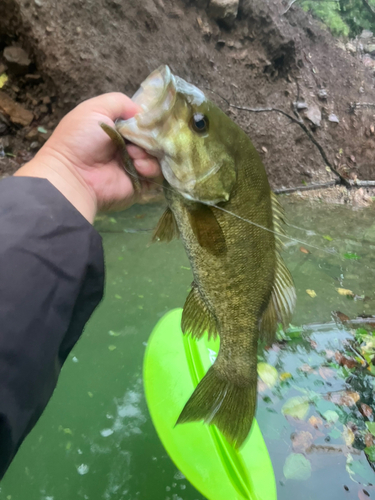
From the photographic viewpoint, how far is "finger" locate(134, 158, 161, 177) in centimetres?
98

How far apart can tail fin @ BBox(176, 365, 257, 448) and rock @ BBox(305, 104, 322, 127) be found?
170 inches

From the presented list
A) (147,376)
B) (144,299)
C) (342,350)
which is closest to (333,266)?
(342,350)

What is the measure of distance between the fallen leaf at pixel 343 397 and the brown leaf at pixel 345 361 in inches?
7.5

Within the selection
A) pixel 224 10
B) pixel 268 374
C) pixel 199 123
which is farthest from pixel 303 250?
pixel 224 10

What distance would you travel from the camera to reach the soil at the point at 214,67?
3027mm

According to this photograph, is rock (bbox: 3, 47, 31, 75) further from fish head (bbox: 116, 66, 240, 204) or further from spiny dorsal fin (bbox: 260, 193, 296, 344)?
spiny dorsal fin (bbox: 260, 193, 296, 344)

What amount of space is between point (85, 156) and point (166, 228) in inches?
13.5

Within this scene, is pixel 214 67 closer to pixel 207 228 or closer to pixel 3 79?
pixel 3 79

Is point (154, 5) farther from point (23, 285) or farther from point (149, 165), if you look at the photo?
point (23, 285)

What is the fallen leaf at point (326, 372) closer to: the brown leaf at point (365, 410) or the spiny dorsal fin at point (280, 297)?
the brown leaf at point (365, 410)

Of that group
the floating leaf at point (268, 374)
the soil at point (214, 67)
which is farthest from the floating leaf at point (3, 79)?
the floating leaf at point (268, 374)

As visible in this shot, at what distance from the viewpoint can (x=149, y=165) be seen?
3.24 ft

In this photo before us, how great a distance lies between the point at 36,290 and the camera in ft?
2.65

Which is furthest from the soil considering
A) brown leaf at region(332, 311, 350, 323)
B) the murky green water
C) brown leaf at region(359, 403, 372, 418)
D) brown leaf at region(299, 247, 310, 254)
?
brown leaf at region(359, 403, 372, 418)
